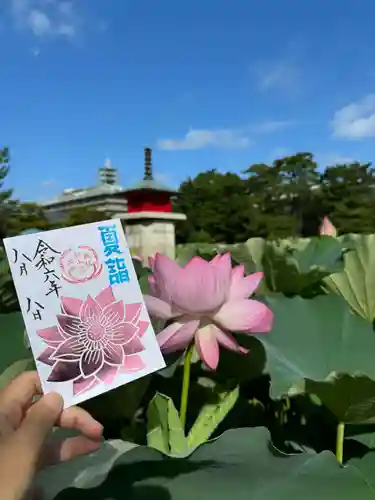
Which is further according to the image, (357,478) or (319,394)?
(319,394)

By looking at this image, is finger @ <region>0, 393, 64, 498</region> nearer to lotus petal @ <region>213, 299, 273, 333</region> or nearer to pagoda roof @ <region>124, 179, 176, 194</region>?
lotus petal @ <region>213, 299, 273, 333</region>

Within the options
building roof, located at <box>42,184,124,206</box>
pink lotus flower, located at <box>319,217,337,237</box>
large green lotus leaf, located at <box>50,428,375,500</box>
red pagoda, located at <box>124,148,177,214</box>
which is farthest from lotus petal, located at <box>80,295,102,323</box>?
building roof, located at <box>42,184,124,206</box>

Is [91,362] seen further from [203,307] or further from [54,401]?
[203,307]

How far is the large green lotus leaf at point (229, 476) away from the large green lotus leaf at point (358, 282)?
2.09 ft

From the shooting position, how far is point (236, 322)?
0.58 metres

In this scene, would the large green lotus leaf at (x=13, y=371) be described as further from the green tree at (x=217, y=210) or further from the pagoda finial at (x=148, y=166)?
the green tree at (x=217, y=210)

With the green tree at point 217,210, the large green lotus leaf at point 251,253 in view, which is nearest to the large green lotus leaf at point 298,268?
the large green lotus leaf at point 251,253

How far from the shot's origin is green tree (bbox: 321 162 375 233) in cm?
1481

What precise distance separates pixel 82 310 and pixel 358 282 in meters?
0.75

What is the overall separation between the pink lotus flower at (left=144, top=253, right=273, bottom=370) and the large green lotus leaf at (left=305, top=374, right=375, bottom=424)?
4.0 inches

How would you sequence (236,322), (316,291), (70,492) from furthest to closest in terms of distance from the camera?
(316,291), (236,322), (70,492)

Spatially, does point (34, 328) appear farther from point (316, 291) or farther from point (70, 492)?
point (316, 291)

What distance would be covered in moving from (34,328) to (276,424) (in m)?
0.47

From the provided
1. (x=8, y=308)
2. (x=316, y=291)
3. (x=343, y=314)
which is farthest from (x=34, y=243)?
(x=8, y=308)
